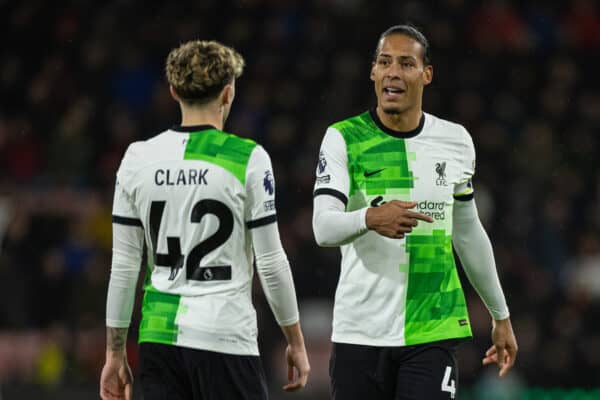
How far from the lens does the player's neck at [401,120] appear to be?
5561mm

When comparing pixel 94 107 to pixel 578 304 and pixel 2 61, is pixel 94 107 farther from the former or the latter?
pixel 578 304

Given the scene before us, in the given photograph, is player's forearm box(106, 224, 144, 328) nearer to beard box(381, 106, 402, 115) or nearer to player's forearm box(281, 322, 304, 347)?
player's forearm box(281, 322, 304, 347)

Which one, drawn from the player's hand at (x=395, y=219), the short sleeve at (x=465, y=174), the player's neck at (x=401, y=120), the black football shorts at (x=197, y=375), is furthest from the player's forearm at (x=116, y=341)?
the short sleeve at (x=465, y=174)

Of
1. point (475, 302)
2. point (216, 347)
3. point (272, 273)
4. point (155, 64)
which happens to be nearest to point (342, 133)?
point (272, 273)

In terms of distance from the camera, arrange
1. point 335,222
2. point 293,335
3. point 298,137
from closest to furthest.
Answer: point 293,335 < point 335,222 < point 298,137

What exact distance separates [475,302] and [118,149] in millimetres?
3843

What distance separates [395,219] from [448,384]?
89 cm

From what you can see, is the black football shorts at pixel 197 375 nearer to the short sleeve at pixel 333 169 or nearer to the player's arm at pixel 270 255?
the player's arm at pixel 270 255

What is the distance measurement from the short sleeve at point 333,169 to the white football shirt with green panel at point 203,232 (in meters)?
0.54

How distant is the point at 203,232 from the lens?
4.70m

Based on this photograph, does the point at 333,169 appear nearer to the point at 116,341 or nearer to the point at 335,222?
the point at 335,222

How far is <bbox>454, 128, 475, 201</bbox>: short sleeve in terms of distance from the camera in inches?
221

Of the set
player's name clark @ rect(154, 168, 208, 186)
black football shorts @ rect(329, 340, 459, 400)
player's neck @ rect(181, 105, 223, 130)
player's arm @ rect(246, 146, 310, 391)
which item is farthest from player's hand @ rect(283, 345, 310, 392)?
player's neck @ rect(181, 105, 223, 130)

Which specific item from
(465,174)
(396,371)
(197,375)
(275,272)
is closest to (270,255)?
(275,272)
